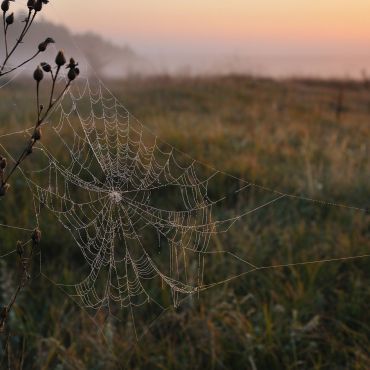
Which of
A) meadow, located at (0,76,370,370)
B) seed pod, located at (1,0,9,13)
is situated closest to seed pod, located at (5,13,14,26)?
seed pod, located at (1,0,9,13)

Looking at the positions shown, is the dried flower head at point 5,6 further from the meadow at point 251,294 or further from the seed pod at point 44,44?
the meadow at point 251,294

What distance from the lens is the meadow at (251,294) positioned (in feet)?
10.4

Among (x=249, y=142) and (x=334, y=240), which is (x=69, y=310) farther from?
(x=249, y=142)

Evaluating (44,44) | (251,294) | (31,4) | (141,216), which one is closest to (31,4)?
(31,4)

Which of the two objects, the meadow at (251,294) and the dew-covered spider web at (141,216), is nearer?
the meadow at (251,294)

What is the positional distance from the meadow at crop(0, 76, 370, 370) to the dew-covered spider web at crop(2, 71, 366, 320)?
102 mm

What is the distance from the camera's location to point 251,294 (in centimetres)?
355

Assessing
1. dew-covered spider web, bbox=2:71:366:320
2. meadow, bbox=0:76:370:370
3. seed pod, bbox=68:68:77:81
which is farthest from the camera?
dew-covered spider web, bbox=2:71:366:320

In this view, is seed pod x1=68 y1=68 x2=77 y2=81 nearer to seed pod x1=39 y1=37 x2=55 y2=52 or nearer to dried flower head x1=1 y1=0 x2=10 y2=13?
seed pod x1=39 y1=37 x2=55 y2=52

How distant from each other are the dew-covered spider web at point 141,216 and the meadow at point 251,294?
10 centimetres

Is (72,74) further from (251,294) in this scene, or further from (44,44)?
(251,294)

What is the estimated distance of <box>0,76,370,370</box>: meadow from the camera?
10.4 ft

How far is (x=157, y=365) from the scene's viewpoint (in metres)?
3.10

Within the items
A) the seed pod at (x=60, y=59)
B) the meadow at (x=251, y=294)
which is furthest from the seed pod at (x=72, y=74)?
the meadow at (x=251, y=294)
